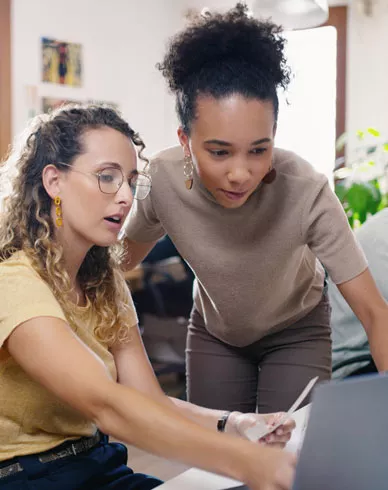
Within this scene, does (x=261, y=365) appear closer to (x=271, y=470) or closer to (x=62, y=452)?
(x=62, y=452)

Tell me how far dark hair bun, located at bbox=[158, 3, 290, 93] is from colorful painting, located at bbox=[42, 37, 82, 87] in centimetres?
319

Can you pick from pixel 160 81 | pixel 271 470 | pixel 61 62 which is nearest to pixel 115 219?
pixel 271 470

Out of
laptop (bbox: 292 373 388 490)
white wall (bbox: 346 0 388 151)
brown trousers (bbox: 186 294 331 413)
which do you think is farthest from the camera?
white wall (bbox: 346 0 388 151)

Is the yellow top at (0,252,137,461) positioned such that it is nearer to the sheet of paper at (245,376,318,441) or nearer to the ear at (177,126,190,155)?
the sheet of paper at (245,376,318,441)

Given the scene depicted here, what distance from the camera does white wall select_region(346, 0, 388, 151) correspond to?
15.4 feet

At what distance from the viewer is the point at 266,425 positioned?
47.4 inches

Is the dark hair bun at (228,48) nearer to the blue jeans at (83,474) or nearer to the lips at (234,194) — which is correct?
the lips at (234,194)

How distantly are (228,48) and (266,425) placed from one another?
0.72 meters

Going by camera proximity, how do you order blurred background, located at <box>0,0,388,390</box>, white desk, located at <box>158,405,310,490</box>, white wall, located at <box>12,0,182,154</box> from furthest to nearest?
white wall, located at <box>12,0,182,154</box>
blurred background, located at <box>0,0,388,390</box>
white desk, located at <box>158,405,310,490</box>

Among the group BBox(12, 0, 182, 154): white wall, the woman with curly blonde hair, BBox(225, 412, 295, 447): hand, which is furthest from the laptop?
BBox(12, 0, 182, 154): white wall

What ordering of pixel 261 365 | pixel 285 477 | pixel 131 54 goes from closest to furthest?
1. pixel 285 477
2. pixel 261 365
3. pixel 131 54

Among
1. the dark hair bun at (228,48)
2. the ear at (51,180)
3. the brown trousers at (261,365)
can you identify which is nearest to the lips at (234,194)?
the dark hair bun at (228,48)

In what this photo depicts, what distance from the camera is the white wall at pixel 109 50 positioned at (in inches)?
169

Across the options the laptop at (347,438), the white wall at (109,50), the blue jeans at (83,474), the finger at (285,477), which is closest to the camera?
the laptop at (347,438)
